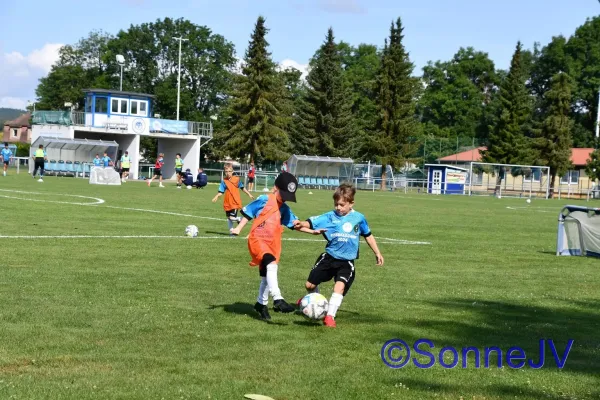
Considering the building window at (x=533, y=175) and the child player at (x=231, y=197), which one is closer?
the child player at (x=231, y=197)

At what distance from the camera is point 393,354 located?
721 cm

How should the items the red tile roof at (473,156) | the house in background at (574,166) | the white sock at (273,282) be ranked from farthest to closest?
the red tile roof at (473,156) < the house in background at (574,166) < the white sock at (273,282)

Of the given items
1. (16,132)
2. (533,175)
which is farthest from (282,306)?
(16,132)

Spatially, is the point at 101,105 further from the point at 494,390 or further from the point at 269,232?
the point at 494,390

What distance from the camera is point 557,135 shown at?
7556cm

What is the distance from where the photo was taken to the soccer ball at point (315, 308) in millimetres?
8297

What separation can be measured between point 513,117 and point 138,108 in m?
32.4

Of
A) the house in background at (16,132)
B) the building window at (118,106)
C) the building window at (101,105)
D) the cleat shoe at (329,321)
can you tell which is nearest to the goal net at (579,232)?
the cleat shoe at (329,321)

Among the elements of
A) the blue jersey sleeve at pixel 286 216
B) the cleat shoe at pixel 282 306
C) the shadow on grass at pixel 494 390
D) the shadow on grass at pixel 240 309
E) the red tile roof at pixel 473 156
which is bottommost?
the shadow on grass at pixel 240 309

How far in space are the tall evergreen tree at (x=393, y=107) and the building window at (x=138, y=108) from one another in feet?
63.6

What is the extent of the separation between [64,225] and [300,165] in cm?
4977

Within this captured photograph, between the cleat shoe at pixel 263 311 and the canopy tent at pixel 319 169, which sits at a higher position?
the canopy tent at pixel 319 169

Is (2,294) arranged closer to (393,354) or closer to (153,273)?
(153,273)

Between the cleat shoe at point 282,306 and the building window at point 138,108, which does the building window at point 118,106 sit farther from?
the cleat shoe at point 282,306
